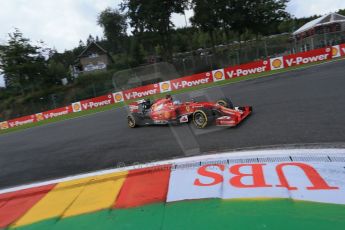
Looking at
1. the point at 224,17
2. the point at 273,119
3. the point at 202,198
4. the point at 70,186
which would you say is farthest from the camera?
the point at 224,17

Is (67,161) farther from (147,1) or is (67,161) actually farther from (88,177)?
(147,1)

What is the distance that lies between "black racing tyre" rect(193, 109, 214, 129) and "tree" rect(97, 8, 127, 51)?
2733 inches

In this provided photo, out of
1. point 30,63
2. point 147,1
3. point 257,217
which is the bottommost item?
point 257,217

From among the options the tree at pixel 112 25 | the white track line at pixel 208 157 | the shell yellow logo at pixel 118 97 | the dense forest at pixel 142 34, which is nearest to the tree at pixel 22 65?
the dense forest at pixel 142 34

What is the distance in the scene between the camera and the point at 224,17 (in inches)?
1494

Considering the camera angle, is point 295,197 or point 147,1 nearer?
point 295,197

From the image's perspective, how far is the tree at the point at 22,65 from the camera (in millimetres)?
35469

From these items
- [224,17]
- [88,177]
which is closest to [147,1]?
[224,17]

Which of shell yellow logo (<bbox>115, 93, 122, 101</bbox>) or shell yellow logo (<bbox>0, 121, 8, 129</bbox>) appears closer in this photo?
shell yellow logo (<bbox>115, 93, 122, 101</bbox>)

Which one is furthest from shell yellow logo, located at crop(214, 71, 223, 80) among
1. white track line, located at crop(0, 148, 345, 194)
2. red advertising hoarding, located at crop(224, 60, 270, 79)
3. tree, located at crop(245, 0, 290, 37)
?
tree, located at crop(245, 0, 290, 37)

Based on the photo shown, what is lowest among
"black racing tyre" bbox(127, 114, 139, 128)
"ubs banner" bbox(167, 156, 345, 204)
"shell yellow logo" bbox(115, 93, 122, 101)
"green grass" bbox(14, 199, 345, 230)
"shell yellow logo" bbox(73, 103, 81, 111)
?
"green grass" bbox(14, 199, 345, 230)

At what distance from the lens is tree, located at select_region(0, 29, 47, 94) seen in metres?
35.5

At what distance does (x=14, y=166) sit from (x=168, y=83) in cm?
1457

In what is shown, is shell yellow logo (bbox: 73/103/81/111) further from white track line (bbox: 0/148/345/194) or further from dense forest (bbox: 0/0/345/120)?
white track line (bbox: 0/148/345/194)
